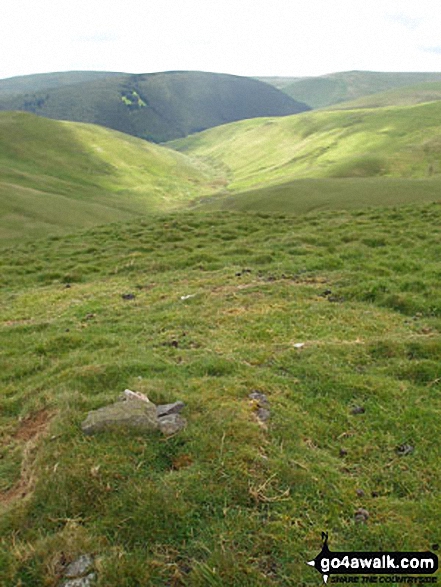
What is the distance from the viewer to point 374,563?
5492 millimetres

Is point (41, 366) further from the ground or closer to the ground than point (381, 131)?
closer to the ground

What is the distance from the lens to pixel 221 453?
22.9 feet

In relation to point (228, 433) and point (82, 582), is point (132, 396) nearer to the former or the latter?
point (228, 433)

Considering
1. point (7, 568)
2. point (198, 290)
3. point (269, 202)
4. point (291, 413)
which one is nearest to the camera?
point (7, 568)

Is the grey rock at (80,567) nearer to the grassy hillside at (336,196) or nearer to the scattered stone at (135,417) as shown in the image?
the scattered stone at (135,417)

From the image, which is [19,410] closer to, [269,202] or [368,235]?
[368,235]

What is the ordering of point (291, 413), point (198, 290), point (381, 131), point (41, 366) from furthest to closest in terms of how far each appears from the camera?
point (381, 131)
point (198, 290)
point (41, 366)
point (291, 413)

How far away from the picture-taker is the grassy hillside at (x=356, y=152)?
91.3m

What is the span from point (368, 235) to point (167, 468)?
2224 cm

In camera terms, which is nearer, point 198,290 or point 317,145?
point 198,290

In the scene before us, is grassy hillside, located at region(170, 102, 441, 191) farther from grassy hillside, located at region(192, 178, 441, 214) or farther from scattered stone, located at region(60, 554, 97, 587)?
scattered stone, located at region(60, 554, 97, 587)

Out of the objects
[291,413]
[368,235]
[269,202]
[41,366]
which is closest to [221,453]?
[291,413]

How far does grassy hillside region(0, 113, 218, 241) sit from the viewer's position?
5572 centimetres

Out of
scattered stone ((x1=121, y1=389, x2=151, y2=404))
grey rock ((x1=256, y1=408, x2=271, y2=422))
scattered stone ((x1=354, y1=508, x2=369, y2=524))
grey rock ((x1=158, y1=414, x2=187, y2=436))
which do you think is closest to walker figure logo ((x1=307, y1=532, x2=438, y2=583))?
scattered stone ((x1=354, y1=508, x2=369, y2=524))
